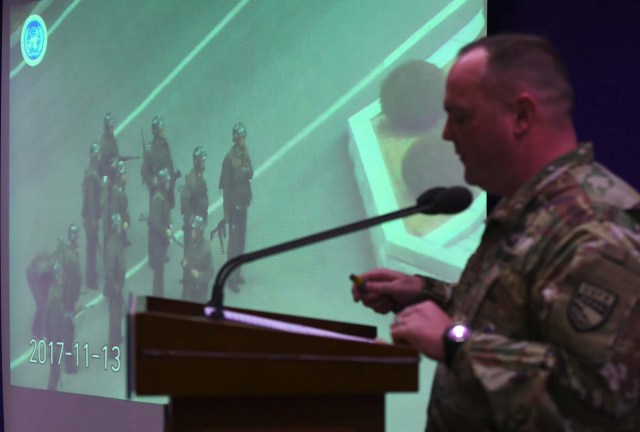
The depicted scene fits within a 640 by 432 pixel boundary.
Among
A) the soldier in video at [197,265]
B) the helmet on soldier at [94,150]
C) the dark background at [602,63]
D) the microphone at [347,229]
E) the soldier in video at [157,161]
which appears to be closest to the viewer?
the microphone at [347,229]

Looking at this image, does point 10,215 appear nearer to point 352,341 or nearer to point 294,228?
point 294,228

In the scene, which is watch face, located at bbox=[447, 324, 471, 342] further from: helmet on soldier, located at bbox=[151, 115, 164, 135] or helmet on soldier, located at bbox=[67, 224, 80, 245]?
helmet on soldier, located at bbox=[67, 224, 80, 245]

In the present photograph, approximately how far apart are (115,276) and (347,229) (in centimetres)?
264

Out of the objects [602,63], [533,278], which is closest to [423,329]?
[533,278]

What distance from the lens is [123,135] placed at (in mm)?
3879

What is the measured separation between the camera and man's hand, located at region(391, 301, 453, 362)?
4.22 feet

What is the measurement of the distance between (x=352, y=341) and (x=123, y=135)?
2.82 meters

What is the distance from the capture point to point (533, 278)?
52.2 inches

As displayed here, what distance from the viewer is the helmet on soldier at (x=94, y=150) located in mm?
4000

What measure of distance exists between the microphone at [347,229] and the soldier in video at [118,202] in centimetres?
249

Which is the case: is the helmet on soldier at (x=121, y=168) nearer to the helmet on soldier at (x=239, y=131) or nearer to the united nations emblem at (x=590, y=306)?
the helmet on soldier at (x=239, y=131)

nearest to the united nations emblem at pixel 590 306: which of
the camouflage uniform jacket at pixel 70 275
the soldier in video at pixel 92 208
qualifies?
the soldier in video at pixel 92 208

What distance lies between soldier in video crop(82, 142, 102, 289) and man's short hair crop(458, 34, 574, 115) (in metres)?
2.87

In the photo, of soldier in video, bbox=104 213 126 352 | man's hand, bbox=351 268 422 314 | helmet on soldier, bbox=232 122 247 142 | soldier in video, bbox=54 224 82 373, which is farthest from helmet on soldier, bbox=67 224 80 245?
man's hand, bbox=351 268 422 314
